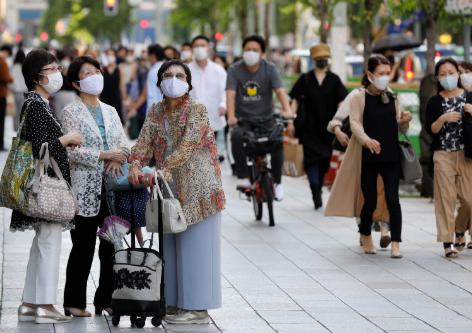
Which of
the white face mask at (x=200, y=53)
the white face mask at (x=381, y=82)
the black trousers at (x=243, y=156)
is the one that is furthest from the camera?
the white face mask at (x=200, y=53)

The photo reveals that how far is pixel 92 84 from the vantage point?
10.0 metres

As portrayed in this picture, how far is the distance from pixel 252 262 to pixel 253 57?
3892 millimetres

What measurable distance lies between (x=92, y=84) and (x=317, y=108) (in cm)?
785

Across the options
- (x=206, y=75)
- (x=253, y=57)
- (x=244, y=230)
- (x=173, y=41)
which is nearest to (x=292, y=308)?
(x=244, y=230)

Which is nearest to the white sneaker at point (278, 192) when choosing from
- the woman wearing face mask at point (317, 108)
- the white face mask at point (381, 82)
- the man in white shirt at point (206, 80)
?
the woman wearing face mask at point (317, 108)

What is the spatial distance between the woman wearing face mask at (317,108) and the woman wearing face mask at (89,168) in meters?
7.52

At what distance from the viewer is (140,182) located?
9.64 m

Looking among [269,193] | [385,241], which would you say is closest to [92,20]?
[269,193]

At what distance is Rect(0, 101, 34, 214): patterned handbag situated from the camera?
9641 mm

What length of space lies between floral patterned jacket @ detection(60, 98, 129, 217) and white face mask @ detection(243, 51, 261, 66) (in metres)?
6.45

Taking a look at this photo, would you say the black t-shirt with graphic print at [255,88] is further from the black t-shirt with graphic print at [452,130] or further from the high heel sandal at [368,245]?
the black t-shirt with graphic print at [452,130]

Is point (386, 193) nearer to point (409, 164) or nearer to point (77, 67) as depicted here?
point (409, 164)

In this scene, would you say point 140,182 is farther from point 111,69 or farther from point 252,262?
point 111,69

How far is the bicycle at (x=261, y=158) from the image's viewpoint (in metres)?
16.0
